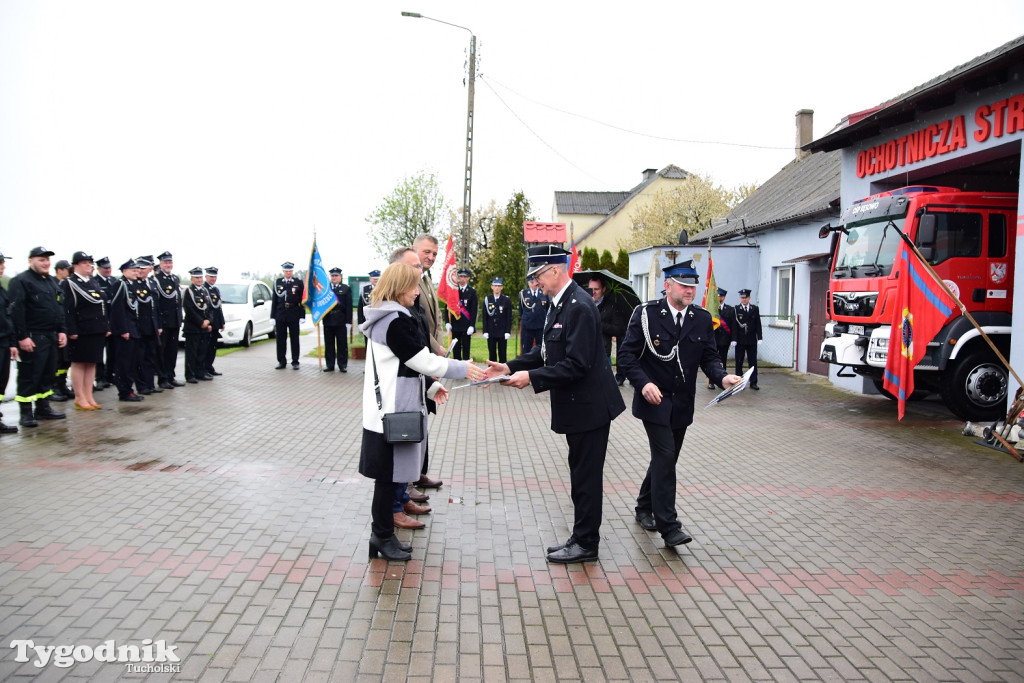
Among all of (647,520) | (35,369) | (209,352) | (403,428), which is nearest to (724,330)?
(647,520)

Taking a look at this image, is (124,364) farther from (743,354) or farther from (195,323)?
(743,354)

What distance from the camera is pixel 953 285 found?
33.8ft

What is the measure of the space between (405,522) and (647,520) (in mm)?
1945

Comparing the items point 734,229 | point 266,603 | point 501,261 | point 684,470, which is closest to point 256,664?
point 266,603

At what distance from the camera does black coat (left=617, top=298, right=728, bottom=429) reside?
5.25 meters

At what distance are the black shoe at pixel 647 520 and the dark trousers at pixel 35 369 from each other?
8095 millimetres

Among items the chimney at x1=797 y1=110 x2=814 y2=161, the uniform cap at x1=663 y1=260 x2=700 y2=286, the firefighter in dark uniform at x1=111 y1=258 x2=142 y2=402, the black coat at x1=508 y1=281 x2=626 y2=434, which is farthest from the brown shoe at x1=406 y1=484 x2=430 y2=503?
the chimney at x1=797 y1=110 x2=814 y2=161

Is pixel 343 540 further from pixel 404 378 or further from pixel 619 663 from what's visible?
pixel 619 663

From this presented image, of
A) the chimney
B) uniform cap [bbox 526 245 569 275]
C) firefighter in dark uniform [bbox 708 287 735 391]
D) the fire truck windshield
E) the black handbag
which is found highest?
the chimney

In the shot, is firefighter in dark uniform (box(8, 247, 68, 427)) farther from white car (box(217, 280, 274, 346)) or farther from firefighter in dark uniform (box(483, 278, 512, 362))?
white car (box(217, 280, 274, 346))

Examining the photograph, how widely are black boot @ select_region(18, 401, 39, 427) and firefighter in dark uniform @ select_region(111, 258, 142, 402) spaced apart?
210 centimetres

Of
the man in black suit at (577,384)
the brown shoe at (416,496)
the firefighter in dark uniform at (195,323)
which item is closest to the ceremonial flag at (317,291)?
the firefighter in dark uniform at (195,323)

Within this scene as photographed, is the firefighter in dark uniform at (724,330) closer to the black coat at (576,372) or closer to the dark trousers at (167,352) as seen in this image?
the black coat at (576,372)

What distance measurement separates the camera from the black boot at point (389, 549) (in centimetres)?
477
